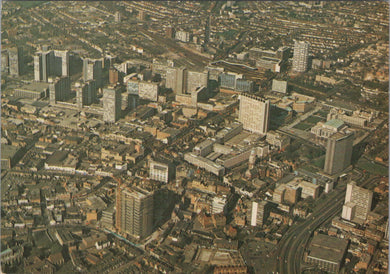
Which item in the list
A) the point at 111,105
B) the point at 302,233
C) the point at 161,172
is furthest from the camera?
the point at 111,105

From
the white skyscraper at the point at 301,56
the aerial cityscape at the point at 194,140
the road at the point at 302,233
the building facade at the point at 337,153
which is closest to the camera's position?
the road at the point at 302,233

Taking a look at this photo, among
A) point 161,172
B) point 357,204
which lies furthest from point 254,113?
point 357,204

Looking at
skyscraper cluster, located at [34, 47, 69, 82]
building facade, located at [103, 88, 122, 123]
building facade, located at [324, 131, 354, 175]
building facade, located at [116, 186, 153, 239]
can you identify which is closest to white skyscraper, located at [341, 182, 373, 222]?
building facade, located at [324, 131, 354, 175]

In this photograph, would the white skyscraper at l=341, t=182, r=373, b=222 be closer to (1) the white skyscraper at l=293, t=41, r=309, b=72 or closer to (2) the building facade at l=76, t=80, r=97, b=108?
→ (2) the building facade at l=76, t=80, r=97, b=108

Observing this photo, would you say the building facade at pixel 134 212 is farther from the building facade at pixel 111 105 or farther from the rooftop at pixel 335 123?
the rooftop at pixel 335 123

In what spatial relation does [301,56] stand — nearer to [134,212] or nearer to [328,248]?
[328,248]

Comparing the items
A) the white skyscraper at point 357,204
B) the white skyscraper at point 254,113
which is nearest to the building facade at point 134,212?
the white skyscraper at point 357,204

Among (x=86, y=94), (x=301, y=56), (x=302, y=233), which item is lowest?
(x=302, y=233)
